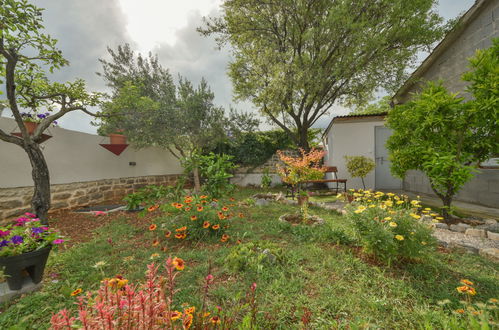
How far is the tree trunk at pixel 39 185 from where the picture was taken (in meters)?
3.89

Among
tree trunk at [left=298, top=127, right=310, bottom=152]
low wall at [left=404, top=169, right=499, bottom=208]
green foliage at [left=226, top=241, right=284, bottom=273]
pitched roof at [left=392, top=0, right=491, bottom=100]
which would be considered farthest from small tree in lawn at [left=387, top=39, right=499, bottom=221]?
tree trunk at [left=298, top=127, right=310, bottom=152]

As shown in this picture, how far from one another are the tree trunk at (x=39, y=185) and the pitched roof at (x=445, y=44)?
11.2m

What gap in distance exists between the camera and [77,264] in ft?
8.68

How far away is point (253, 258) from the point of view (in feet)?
8.37

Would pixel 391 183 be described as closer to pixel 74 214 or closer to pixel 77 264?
pixel 77 264

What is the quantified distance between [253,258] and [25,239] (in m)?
2.53

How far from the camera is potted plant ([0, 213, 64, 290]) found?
1.99m

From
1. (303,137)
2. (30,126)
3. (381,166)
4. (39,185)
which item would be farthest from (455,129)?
(30,126)

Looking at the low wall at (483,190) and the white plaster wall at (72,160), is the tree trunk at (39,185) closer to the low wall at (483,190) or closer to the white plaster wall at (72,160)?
the white plaster wall at (72,160)

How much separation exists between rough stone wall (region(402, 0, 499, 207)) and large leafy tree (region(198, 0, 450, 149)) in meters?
1.75

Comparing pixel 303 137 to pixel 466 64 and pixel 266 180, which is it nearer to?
pixel 266 180

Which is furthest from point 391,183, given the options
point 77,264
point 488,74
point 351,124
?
point 77,264

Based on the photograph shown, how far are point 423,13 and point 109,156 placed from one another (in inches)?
501

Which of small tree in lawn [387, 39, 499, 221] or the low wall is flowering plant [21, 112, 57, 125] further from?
the low wall
